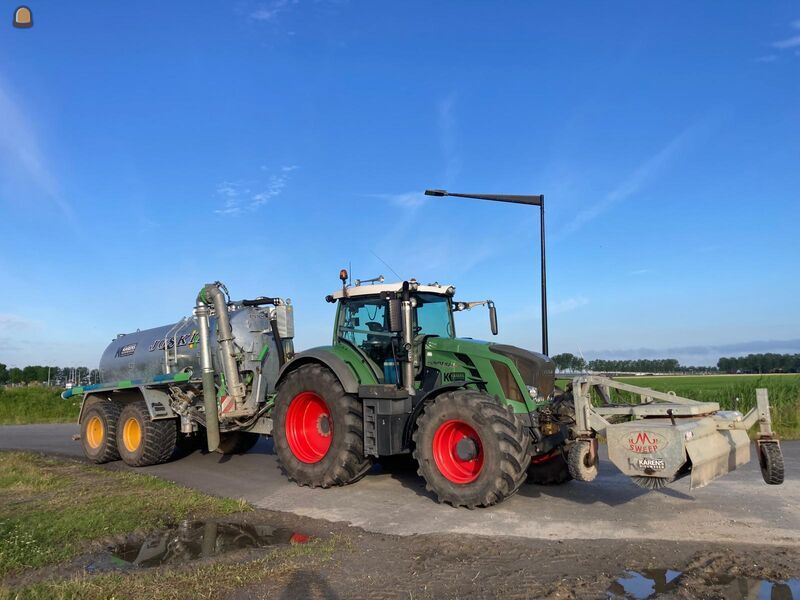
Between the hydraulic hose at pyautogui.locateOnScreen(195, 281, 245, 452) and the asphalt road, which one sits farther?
the hydraulic hose at pyautogui.locateOnScreen(195, 281, 245, 452)

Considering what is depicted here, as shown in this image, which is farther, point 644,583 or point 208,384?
point 208,384

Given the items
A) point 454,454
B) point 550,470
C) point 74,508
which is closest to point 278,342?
point 74,508

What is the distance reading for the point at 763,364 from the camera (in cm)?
5566

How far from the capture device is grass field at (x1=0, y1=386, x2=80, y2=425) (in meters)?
25.5

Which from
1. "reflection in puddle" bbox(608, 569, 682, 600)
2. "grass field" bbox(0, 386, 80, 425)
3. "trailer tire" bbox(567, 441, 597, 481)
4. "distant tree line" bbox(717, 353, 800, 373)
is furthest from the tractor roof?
"distant tree line" bbox(717, 353, 800, 373)

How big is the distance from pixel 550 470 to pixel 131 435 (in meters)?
7.34

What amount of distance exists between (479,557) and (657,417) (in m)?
2.62

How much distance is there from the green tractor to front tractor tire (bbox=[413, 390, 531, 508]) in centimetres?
1

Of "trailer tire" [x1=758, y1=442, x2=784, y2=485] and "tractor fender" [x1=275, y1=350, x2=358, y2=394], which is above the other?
"tractor fender" [x1=275, y1=350, x2=358, y2=394]

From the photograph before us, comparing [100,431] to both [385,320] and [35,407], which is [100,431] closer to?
[385,320]

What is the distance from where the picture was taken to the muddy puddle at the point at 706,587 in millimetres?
4547

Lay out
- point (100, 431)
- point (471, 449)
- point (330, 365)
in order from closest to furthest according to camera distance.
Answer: point (471, 449) → point (330, 365) → point (100, 431)

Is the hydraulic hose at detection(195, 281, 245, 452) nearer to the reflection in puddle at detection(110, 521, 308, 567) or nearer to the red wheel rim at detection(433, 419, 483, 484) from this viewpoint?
the reflection in puddle at detection(110, 521, 308, 567)

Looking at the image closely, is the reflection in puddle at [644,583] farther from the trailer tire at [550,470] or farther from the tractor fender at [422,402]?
the trailer tire at [550,470]
